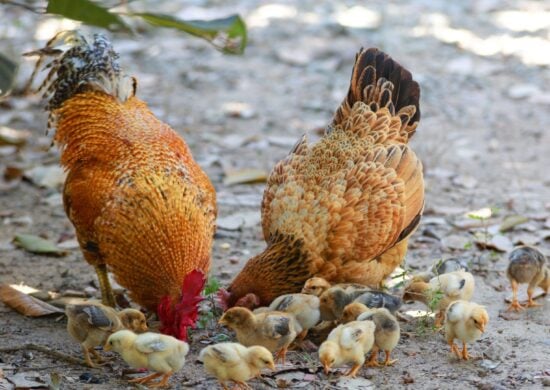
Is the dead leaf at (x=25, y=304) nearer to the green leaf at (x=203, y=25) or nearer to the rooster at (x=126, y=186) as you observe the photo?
the rooster at (x=126, y=186)

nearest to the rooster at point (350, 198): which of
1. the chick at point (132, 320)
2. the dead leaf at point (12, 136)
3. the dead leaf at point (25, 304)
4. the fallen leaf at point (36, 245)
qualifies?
the chick at point (132, 320)

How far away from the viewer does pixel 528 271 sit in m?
5.25

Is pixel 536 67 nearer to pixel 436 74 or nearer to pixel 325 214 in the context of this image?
pixel 436 74

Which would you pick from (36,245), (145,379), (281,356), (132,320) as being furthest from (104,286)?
(281,356)

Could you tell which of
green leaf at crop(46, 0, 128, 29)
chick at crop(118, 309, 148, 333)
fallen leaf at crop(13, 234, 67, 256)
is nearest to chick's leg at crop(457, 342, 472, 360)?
chick at crop(118, 309, 148, 333)

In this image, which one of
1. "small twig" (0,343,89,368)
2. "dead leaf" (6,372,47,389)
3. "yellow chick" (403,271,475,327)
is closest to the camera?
"dead leaf" (6,372,47,389)

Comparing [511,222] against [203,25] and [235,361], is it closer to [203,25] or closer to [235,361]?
[203,25]

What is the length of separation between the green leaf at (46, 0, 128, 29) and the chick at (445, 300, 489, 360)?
2301 millimetres

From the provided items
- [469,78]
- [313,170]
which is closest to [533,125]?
[469,78]

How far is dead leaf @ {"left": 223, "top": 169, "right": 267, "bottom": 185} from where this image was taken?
25.3 feet

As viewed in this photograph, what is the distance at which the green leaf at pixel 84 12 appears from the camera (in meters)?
4.32

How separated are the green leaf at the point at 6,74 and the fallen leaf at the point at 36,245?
2345 mm

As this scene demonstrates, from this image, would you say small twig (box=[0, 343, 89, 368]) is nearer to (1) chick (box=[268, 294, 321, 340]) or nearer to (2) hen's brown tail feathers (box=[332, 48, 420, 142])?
(1) chick (box=[268, 294, 321, 340])

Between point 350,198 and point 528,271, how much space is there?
3.81 ft
